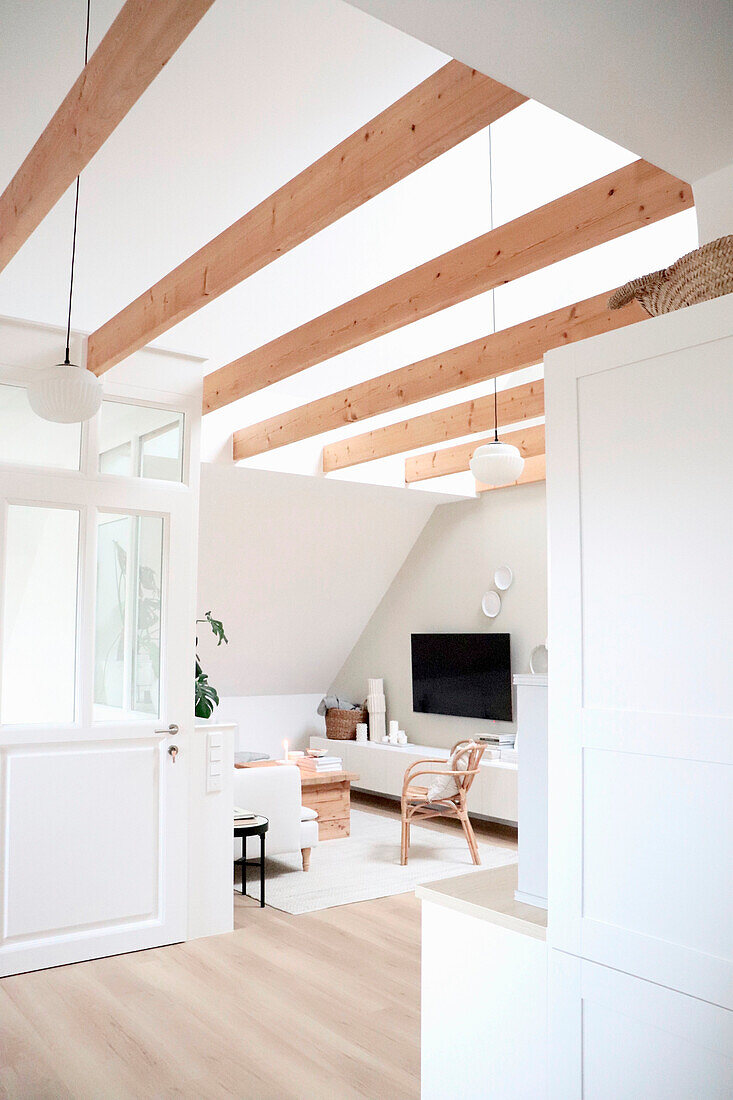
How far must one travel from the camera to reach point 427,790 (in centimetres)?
618

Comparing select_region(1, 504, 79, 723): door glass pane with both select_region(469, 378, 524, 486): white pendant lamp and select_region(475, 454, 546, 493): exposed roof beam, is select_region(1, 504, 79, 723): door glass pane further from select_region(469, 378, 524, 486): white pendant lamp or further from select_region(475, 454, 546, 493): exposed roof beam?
select_region(475, 454, 546, 493): exposed roof beam

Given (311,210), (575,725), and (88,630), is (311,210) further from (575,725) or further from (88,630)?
(88,630)

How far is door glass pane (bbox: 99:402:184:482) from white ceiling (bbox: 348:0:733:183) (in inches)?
117

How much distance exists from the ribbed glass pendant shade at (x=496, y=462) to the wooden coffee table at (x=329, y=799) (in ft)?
9.48

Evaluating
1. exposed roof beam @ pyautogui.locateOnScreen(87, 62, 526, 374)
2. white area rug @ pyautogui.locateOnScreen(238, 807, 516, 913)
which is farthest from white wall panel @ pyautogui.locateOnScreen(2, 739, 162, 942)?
exposed roof beam @ pyautogui.locateOnScreen(87, 62, 526, 374)

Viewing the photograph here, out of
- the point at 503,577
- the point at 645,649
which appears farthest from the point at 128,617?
the point at 503,577

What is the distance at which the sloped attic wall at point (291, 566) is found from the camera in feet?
23.7

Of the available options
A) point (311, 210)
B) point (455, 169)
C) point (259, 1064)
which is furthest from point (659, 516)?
point (455, 169)

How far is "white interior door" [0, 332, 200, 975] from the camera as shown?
13.1 feet

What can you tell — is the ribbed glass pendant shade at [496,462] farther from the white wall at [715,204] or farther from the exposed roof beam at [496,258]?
the white wall at [715,204]

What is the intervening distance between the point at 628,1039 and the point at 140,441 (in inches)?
138

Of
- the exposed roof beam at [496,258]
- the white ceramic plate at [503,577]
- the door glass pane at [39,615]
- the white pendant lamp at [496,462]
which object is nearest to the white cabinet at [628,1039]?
the exposed roof beam at [496,258]

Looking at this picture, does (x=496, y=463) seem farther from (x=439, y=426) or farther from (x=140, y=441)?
(x=140, y=441)

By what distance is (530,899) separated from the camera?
7.26 ft
